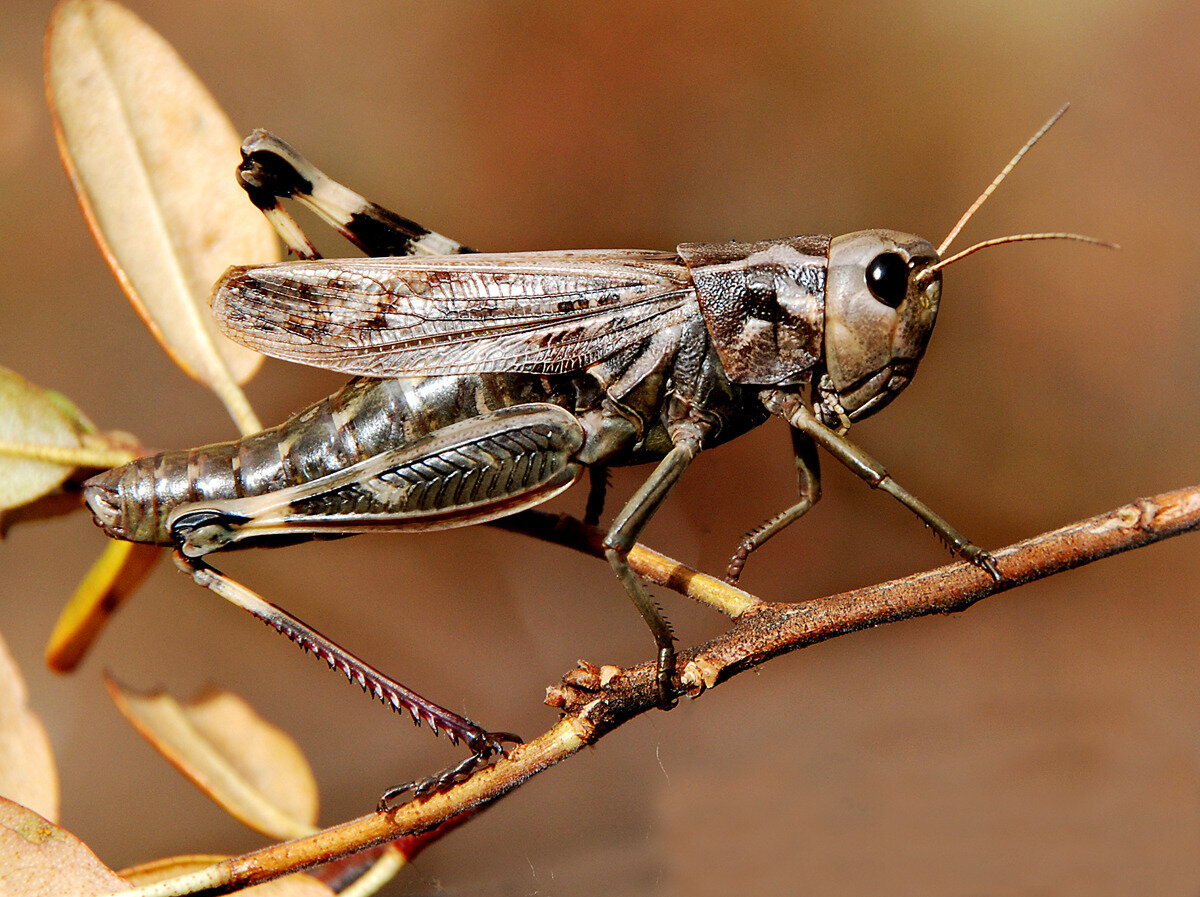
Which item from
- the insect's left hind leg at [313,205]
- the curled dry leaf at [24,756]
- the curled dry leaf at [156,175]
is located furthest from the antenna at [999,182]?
the curled dry leaf at [24,756]

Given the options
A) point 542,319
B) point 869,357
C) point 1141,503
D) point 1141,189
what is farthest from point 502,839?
point 1141,189

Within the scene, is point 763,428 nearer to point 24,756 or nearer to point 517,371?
point 517,371

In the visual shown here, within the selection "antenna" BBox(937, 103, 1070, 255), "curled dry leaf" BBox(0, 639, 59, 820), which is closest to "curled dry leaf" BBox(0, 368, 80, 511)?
"curled dry leaf" BBox(0, 639, 59, 820)

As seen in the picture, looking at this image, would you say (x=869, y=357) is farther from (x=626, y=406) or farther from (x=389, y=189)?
(x=389, y=189)

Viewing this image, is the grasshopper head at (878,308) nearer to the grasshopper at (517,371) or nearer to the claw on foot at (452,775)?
the grasshopper at (517,371)

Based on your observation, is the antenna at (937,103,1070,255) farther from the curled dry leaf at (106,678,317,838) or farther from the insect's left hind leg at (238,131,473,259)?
the curled dry leaf at (106,678,317,838)

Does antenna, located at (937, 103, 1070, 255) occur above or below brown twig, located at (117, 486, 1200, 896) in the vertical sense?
above
